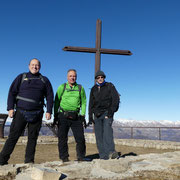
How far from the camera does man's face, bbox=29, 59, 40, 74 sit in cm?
343

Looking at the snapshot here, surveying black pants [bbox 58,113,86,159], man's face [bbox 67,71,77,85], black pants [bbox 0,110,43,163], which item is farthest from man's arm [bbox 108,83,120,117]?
black pants [bbox 0,110,43,163]

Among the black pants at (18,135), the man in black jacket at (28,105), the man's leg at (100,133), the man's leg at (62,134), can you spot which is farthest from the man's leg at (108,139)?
the black pants at (18,135)

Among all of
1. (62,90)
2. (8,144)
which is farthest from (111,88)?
(8,144)

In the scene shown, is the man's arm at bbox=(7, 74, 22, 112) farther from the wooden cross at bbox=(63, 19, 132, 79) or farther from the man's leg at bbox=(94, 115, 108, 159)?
the wooden cross at bbox=(63, 19, 132, 79)

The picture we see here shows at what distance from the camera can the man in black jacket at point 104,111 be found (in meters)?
3.83

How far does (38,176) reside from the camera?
7.98 ft

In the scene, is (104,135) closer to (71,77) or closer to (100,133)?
(100,133)

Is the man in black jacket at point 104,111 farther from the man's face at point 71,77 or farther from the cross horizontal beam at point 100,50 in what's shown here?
the cross horizontal beam at point 100,50

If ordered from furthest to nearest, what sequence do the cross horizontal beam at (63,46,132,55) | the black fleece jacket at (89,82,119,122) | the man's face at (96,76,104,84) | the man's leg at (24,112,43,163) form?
the cross horizontal beam at (63,46,132,55) → the man's face at (96,76,104,84) → the black fleece jacket at (89,82,119,122) → the man's leg at (24,112,43,163)

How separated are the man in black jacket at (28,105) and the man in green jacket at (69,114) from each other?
31 centimetres

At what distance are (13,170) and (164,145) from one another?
7.47 m

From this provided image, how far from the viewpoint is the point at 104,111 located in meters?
3.91

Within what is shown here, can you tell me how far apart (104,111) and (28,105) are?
136cm

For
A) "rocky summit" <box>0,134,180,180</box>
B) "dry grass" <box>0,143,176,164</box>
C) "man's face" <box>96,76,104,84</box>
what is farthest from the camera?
"dry grass" <box>0,143,176,164</box>
